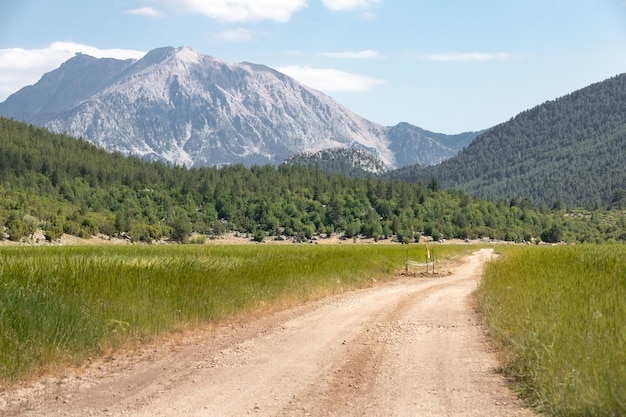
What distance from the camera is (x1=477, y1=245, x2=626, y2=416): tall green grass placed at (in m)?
7.73

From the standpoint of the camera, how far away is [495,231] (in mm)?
179125

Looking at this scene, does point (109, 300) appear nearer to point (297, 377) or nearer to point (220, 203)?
point (297, 377)

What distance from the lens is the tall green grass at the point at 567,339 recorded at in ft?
25.4

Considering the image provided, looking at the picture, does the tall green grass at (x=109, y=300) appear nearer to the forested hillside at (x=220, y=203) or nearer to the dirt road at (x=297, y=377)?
the dirt road at (x=297, y=377)

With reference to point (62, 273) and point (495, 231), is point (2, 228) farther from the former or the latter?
point (495, 231)

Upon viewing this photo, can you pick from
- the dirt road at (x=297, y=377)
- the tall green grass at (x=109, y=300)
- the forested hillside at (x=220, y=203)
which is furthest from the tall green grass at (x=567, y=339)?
the forested hillside at (x=220, y=203)

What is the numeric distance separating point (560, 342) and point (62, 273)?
11.3 m

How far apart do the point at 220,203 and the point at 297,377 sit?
548 ft

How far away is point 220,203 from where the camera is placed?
575 feet

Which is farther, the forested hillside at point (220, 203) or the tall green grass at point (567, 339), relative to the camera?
the forested hillside at point (220, 203)

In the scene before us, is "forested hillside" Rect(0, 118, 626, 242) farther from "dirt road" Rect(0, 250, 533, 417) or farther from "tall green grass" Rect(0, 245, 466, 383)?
"dirt road" Rect(0, 250, 533, 417)

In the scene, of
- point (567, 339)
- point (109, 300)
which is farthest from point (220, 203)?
point (567, 339)

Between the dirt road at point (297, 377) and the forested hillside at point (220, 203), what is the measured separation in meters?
109

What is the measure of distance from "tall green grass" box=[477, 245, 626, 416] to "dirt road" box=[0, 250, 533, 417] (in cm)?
52
